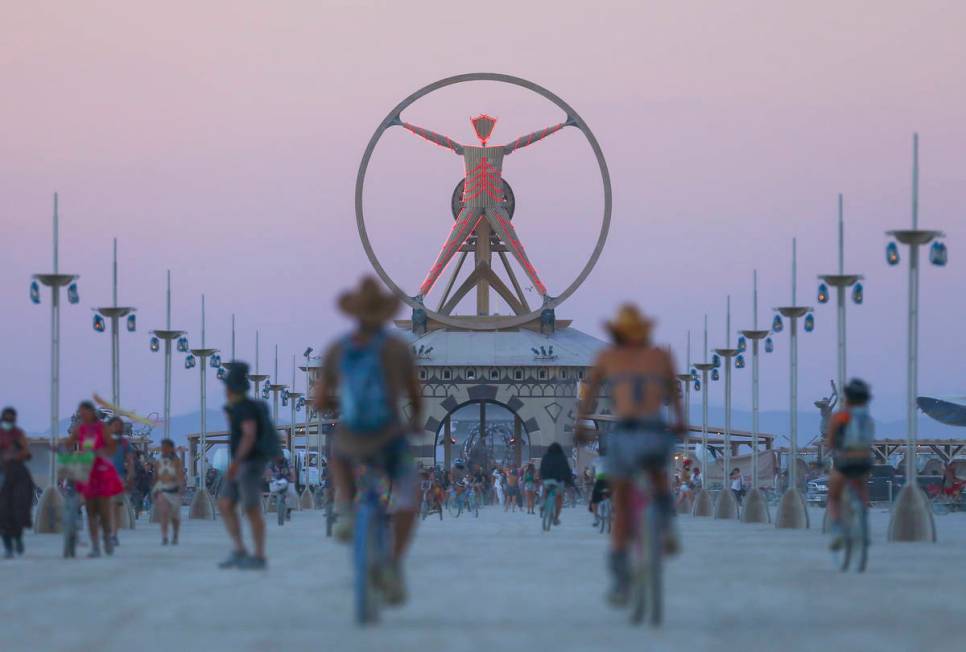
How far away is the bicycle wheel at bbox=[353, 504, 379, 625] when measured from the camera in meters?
11.1

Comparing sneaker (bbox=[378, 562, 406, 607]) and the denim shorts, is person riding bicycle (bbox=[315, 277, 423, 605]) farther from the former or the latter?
the denim shorts

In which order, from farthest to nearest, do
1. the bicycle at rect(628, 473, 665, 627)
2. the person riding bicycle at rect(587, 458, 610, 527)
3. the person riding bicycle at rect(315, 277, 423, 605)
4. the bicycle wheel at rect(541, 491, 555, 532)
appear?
the bicycle wheel at rect(541, 491, 555, 532)
the person riding bicycle at rect(587, 458, 610, 527)
the person riding bicycle at rect(315, 277, 423, 605)
the bicycle at rect(628, 473, 665, 627)

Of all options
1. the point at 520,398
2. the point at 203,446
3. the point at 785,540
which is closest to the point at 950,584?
the point at 785,540

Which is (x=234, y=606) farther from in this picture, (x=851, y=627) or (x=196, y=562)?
(x=196, y=562)

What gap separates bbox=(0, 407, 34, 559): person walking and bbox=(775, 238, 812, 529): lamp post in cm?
1416

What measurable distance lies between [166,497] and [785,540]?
26.3 feet

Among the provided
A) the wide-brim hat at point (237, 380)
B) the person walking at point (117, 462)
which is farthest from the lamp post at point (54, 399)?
the wide-brim hat at point (237, 380)

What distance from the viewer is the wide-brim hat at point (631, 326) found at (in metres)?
11.9

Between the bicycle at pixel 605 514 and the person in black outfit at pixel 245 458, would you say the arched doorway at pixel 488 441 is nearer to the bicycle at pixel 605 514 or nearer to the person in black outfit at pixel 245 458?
the bicycle at pixel 605 514

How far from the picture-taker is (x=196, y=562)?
1934 centimetres

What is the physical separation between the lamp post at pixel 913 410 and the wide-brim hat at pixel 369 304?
15.4 m

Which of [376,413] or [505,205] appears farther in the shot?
[505,205]

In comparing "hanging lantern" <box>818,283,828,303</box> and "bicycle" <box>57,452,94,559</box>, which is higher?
"hanging lantern" <box>818,283,828,303</box>

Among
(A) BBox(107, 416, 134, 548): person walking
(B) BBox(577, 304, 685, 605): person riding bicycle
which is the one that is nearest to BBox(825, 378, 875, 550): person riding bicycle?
(B) BBox(577, 304, 685, 605): person riding bicycle
